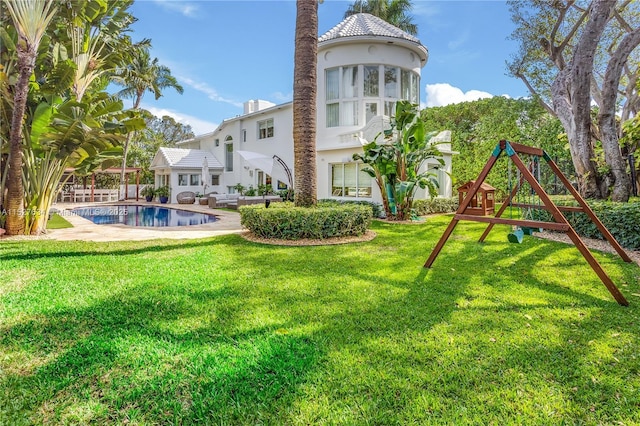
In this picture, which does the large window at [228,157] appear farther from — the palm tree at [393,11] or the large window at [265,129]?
the palm tree at [393,11]

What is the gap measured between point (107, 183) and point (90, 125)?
35.4 metres

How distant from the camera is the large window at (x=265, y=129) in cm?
2467

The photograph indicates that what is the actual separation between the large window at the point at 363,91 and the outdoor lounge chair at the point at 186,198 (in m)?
14.7

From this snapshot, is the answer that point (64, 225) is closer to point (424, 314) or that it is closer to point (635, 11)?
point (424, 314)

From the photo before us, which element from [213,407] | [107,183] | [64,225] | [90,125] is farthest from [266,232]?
[107,183]

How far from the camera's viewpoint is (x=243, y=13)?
14.9 meters

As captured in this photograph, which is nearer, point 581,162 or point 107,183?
point 581,162

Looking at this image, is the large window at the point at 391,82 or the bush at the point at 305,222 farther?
the large window at the point at 391,82

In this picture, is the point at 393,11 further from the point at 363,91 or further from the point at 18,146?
the point at 18,146

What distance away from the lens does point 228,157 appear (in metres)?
29.7

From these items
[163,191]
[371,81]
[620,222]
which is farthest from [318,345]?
[163,191]

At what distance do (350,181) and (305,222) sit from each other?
9.62 meters

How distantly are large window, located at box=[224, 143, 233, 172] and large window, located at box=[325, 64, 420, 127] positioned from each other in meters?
13.2

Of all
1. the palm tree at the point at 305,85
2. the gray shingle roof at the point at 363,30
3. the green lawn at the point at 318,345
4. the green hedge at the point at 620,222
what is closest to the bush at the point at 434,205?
the green hedge at the point at 620,222
